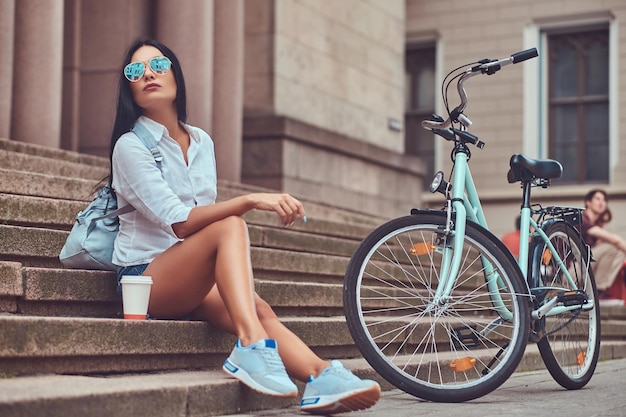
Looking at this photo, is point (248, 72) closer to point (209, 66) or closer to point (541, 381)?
point (209, 66)

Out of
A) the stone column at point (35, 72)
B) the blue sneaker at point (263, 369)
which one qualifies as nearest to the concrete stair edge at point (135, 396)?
the blue sneaker at point (263, 369)

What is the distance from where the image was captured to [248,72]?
481 inches

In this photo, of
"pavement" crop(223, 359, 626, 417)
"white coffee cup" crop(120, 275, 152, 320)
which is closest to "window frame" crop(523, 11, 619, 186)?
"pavement" crop(223, 359, 626, 417)

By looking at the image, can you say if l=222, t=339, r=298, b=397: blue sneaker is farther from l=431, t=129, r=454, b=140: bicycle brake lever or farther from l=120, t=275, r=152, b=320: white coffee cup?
l=431, t=129, r=454, b=140: bicycle brake lever

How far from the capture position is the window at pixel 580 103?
1770 centimetres

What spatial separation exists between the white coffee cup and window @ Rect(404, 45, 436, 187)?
14713 mm

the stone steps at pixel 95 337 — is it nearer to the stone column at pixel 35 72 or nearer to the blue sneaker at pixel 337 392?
the blue sneaker at pixel 337 392

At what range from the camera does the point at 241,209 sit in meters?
4.35

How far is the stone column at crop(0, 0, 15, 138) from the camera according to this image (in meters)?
7.90

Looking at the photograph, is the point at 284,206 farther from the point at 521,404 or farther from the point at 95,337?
the point at 521,404

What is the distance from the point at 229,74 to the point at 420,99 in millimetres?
8130

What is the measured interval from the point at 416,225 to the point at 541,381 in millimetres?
1658

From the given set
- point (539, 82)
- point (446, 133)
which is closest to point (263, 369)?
point (446, 133)

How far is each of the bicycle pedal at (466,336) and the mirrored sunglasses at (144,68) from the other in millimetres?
1643
